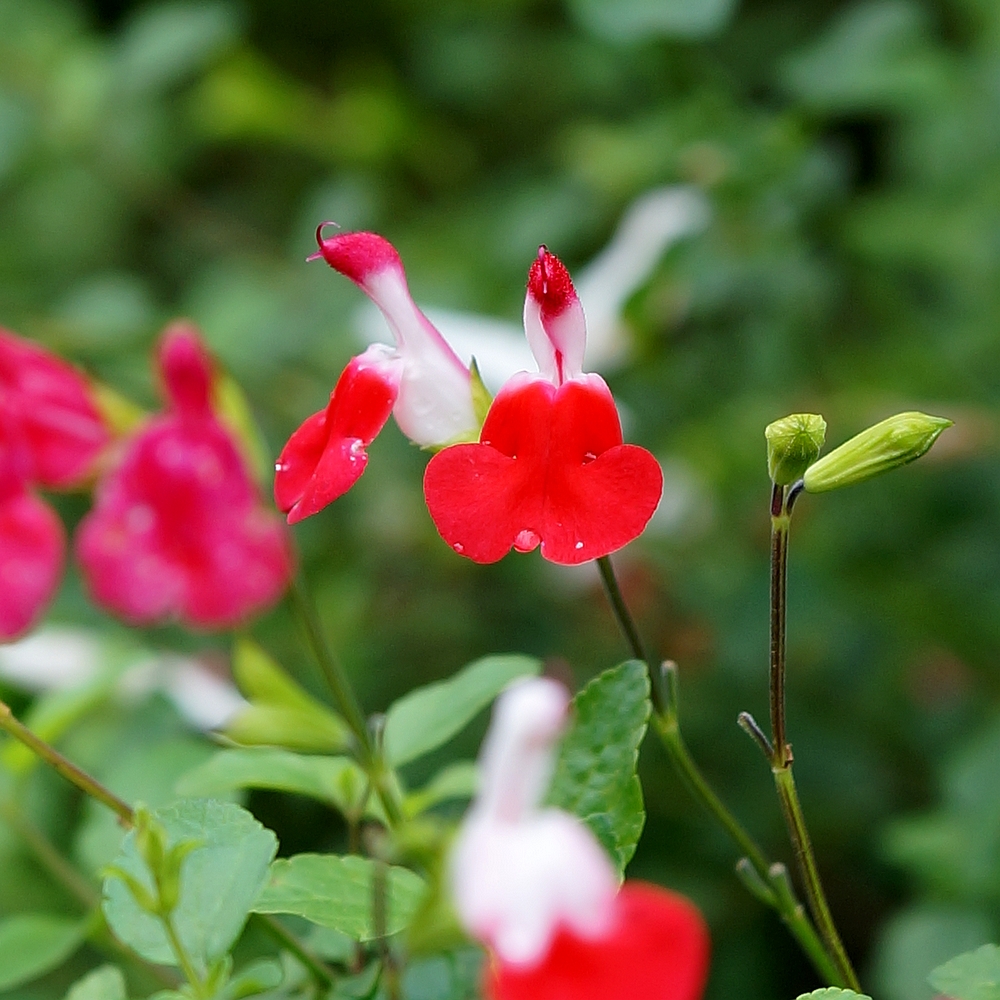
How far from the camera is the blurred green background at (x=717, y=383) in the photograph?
46.6 inches

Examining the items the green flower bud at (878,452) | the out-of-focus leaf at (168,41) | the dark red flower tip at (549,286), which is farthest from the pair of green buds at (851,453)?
the out-of-focus leaf at (168,41)

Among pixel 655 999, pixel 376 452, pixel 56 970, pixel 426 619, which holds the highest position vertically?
pixel 655 999

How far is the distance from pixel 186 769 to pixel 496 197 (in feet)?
3.49

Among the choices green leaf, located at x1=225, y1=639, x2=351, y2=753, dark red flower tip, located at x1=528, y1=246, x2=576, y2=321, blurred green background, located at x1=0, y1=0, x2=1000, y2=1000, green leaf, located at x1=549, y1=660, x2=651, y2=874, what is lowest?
blurred green background, located at x1=0, y1=0, x2=1000, y2=1000

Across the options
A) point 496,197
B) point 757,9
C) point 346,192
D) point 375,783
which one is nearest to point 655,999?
point 375,783

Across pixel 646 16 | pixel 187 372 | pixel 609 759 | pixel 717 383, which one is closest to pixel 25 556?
pixel 187 372

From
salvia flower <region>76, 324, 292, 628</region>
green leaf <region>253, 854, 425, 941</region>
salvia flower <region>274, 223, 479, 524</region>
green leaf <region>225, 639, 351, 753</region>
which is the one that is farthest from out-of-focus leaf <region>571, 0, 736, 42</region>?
green leaf <region>253, 854, 425, 941</region>

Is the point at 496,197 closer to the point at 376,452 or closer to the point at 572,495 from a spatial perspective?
the point at 376,452

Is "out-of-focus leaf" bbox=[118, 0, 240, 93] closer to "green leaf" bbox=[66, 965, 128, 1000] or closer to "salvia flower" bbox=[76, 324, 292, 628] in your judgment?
"salvia flower" bbox=[76, 324, 292, 628]

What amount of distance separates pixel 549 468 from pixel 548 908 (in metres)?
0.22

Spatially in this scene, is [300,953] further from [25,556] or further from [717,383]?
[717,383]

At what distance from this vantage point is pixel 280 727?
0.56m

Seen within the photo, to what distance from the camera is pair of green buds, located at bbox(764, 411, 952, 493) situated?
0.47 m

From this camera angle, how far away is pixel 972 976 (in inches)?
16.9
